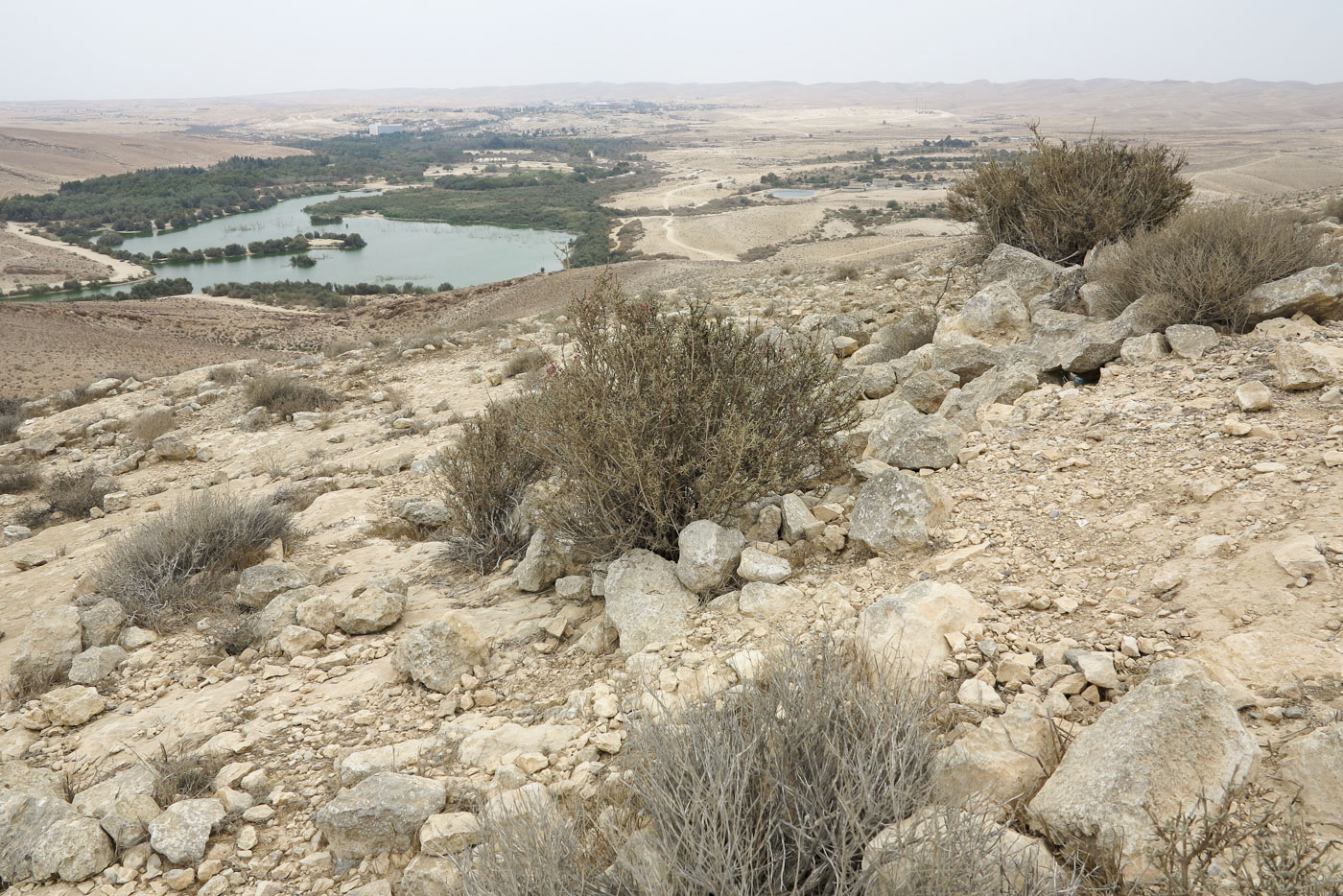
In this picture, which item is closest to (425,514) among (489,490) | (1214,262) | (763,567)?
(489,490)

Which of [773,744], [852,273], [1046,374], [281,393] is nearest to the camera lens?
[773,744]

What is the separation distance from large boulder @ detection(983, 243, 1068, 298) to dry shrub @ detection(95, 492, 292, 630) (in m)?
6.93

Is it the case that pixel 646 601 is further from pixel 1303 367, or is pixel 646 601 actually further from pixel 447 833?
pixel 1303 367

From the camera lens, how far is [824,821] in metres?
1.67

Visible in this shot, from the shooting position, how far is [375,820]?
7.64 ft

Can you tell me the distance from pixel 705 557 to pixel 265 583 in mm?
2967

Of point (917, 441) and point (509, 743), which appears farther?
point (917, 441)

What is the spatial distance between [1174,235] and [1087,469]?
9.04ft

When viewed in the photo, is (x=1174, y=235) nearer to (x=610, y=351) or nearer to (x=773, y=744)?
(x=610, y=351)

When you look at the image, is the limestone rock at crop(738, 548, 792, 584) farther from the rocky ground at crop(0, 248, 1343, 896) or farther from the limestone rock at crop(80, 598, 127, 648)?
the limestone rock at crop(80, 598, 127, 648)

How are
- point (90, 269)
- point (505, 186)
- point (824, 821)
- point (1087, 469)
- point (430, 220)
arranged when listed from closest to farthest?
1. point (824, 821)
2. point (1087, 469)
3. point (90, 269)
4. point (430, 220)
5. point (505, 186)

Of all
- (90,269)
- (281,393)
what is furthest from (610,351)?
(90,269)

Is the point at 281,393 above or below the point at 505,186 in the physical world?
below

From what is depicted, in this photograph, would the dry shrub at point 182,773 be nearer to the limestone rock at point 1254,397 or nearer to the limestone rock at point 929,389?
the limestone rock at point 929,389
